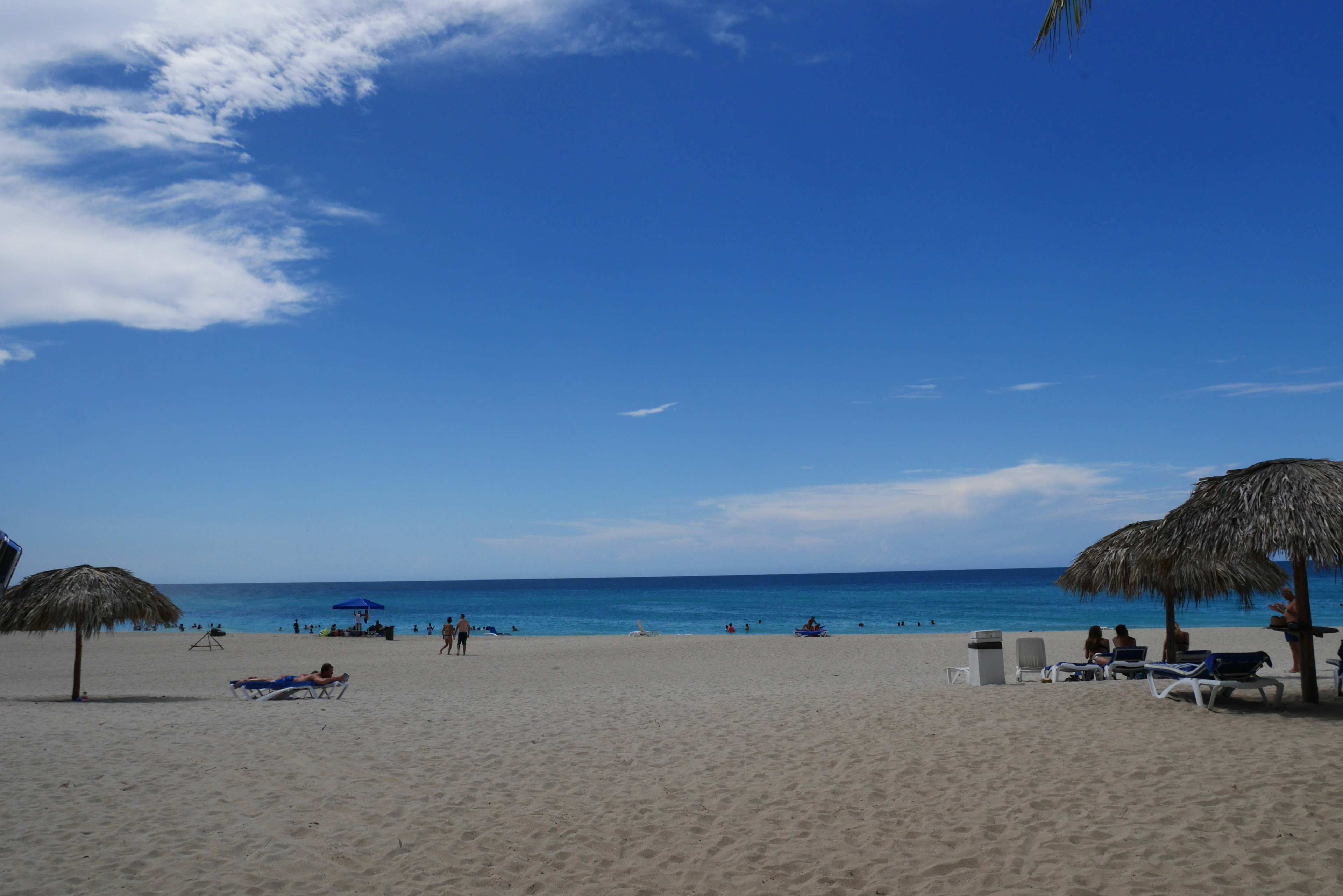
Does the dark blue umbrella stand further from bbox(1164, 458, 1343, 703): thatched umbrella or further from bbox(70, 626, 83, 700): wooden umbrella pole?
bbox(1164, 458, 1343, 703): thatched umbrella

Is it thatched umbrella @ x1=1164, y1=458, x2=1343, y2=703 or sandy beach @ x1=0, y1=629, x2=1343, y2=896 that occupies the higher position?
thatched umbrella @ x1=1164, y1=458, x2=1343, y2=703

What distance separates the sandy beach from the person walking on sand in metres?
1.22

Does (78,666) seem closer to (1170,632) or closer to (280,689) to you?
(280,689)

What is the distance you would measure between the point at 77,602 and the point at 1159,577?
17.5 m

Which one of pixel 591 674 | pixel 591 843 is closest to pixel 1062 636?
pixel 591 674

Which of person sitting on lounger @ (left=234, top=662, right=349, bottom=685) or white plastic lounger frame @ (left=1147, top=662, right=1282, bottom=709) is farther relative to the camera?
person sitting on lounger @ (left=234, top=662, right=349, bottom=685)

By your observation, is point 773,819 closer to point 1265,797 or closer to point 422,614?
point 1265,797

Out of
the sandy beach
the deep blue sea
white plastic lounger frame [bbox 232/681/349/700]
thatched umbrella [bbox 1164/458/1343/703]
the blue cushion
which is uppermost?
thatched umbrella [bbox 1164/458/1343/703]

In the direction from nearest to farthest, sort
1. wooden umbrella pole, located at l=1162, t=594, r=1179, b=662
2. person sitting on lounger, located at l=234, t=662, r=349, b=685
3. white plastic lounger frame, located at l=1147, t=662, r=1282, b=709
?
white plastic lounger frame, located at l=1147, t=662, r=1282, b=709 < wooden umbrella pole, located at l=1162, t=594, r=1179, b=662 < person sitting on lounger, located at l=234, t=662, r=349, b=685

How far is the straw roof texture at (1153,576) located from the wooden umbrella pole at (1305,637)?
9.46ft

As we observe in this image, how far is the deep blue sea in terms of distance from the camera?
168 feet

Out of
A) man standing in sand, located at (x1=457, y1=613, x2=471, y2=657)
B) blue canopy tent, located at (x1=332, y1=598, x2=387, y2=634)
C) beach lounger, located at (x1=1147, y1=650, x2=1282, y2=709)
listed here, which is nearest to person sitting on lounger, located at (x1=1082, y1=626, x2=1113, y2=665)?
beach lounger, located at (x1=1147, y1=650, x2=1282, y2=709)

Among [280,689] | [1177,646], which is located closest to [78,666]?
[280,689]

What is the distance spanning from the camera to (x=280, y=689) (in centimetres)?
1316
